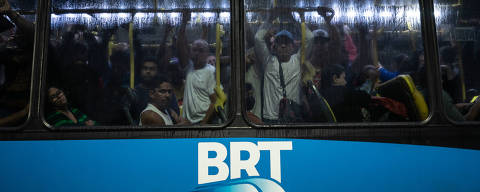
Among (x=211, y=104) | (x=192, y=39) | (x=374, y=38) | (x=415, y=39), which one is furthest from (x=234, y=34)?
(x=415, y=39)

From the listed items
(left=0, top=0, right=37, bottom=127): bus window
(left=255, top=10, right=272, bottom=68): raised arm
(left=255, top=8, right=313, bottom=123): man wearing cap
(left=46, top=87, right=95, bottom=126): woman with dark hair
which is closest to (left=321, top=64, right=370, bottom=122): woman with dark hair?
(left=255, top=8, right=313, bottom=123): man wearing cap

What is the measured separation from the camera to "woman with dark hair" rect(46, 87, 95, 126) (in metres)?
2.60

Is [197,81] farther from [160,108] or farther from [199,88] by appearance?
[160,108]

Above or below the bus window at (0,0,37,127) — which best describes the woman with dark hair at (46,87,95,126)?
below

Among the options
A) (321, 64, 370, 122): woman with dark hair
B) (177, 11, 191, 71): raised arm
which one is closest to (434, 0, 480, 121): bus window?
(321, 64, 370, 122): woman with dark hair

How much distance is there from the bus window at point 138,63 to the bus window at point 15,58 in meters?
0.18

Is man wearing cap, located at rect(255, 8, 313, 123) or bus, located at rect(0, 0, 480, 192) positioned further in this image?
man wearing cap, located at rect(255, 8, 313, 123)

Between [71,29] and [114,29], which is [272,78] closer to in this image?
[114,29]

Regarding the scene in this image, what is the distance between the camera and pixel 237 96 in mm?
2625

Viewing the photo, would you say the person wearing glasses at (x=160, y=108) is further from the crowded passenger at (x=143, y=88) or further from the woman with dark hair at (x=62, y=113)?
the woman with dark hair at (x=62, y=113)

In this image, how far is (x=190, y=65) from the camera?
269 cm

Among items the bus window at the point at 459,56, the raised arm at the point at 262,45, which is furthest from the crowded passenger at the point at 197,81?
the bus window at the point at 459,56

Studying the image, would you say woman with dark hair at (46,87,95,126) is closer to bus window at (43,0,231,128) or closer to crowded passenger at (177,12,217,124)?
bus window at (43,0,231,128)

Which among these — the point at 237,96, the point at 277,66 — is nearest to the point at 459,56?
the point at 277,66
